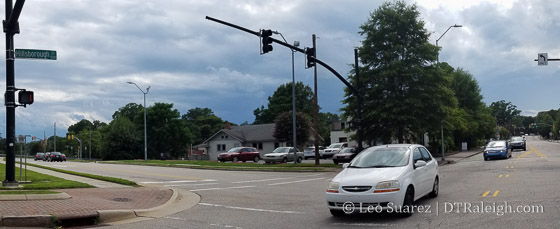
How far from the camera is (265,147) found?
67812 mm

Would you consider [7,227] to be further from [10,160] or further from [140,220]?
[10,160]

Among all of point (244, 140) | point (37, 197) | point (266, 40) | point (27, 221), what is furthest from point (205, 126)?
point (27, 221)

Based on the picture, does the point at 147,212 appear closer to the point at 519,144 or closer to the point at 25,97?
the point at 25,97

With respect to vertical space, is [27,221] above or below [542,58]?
below

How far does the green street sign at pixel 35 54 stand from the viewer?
47.5ft

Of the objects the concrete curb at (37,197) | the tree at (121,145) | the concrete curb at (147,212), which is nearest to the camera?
the concrete curb at (147,212)

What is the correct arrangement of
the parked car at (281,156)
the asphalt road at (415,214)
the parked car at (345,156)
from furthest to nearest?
the parked car at (281,156) → the parked car at (345,156) → the asphalt road at (415,214)

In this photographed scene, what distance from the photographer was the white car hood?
903cm

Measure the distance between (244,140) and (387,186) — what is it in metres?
60.9

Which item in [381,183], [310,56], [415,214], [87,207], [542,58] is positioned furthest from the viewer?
[542,58]

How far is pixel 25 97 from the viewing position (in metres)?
14.4

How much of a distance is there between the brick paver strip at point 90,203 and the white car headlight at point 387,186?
6013mm

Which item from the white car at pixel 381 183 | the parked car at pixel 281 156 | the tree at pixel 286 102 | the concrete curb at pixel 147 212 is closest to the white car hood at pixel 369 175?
the white car at pixel 381 183

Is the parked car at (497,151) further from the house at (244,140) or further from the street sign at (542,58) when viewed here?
the house at (244,140)
